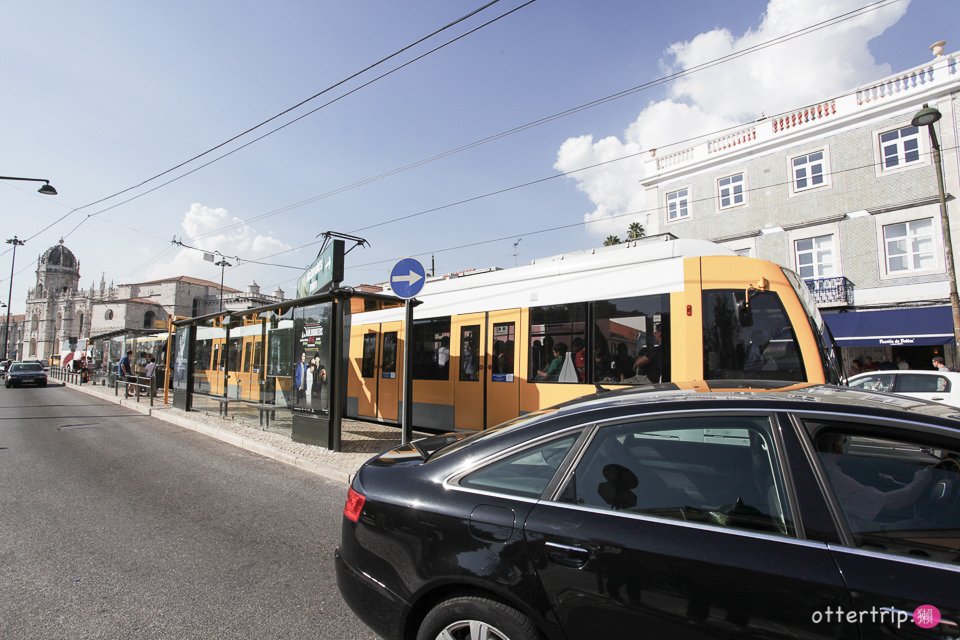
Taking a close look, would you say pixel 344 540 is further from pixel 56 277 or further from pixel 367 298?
pixel 56 277

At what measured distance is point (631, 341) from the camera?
739 cm

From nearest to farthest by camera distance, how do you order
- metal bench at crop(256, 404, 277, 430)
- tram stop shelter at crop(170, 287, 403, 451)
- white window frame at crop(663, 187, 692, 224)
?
1. tram stop shelter at crop(170, 287, 403, 451)
2. metal bench at crop(256, 404, 277, 430)
3. white window frame at crop(663, 187, 692, 224)

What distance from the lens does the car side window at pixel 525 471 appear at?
2223mm

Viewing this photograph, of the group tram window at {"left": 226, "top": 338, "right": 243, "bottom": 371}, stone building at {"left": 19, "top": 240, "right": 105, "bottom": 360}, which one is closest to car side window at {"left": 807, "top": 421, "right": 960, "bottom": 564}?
tram window at {"left": 226, "top": 338, "right": 243, "bottom": 371}

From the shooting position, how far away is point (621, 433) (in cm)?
219

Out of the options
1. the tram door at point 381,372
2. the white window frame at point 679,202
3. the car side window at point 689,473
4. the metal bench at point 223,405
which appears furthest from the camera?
the white window frame at point 679,202

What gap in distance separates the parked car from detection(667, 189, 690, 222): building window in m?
37.8

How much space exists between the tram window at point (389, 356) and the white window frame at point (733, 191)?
56.9 feet

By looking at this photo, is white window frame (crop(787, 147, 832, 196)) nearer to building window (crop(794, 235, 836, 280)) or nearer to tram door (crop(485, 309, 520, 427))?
building window (crop(794, 235, 836, 280))

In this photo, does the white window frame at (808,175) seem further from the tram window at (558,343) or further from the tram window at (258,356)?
the tram window at (258,356)

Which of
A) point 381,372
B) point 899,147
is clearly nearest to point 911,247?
point 899,147

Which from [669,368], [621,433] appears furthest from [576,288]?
[621,433]

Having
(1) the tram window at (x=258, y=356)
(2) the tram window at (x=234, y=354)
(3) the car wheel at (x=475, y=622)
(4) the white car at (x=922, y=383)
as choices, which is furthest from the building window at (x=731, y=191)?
(3) the car wheel at (x=475, y=622)

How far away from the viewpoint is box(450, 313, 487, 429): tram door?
9594 mm
